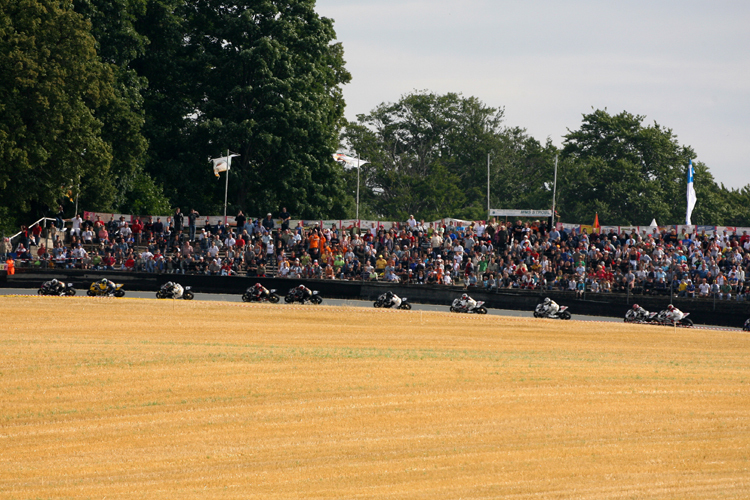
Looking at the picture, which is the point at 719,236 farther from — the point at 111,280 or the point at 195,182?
the point at 195,182

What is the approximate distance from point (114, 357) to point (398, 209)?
61.1 m

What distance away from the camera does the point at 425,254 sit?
35.8 metres

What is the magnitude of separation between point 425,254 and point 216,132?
19.8 metres

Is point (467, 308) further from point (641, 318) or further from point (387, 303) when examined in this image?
point (641, 318)

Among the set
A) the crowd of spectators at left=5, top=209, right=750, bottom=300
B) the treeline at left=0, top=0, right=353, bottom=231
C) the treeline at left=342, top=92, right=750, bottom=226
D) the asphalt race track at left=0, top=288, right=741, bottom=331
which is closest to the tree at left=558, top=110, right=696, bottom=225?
the treeline at left=342, top=92, right=750, bottom=226

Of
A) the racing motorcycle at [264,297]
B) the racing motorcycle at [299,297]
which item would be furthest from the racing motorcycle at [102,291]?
the racing motorcycle at [299,297]

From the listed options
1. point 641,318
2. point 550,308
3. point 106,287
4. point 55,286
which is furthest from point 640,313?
point 55,286

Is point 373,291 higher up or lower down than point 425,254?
lower down

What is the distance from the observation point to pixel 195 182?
51812mm

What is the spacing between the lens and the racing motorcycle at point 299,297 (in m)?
32.7

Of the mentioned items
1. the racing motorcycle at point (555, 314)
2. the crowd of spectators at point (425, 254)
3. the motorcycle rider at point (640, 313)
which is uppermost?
the crowd of spectators at point (425, 254)

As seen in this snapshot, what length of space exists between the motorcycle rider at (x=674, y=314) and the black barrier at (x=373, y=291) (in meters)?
1.33

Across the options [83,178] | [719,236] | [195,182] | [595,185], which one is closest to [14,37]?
[83,178]

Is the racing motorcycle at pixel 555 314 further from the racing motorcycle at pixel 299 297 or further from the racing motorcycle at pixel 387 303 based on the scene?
the racing motorcycle at pixel 299 297
